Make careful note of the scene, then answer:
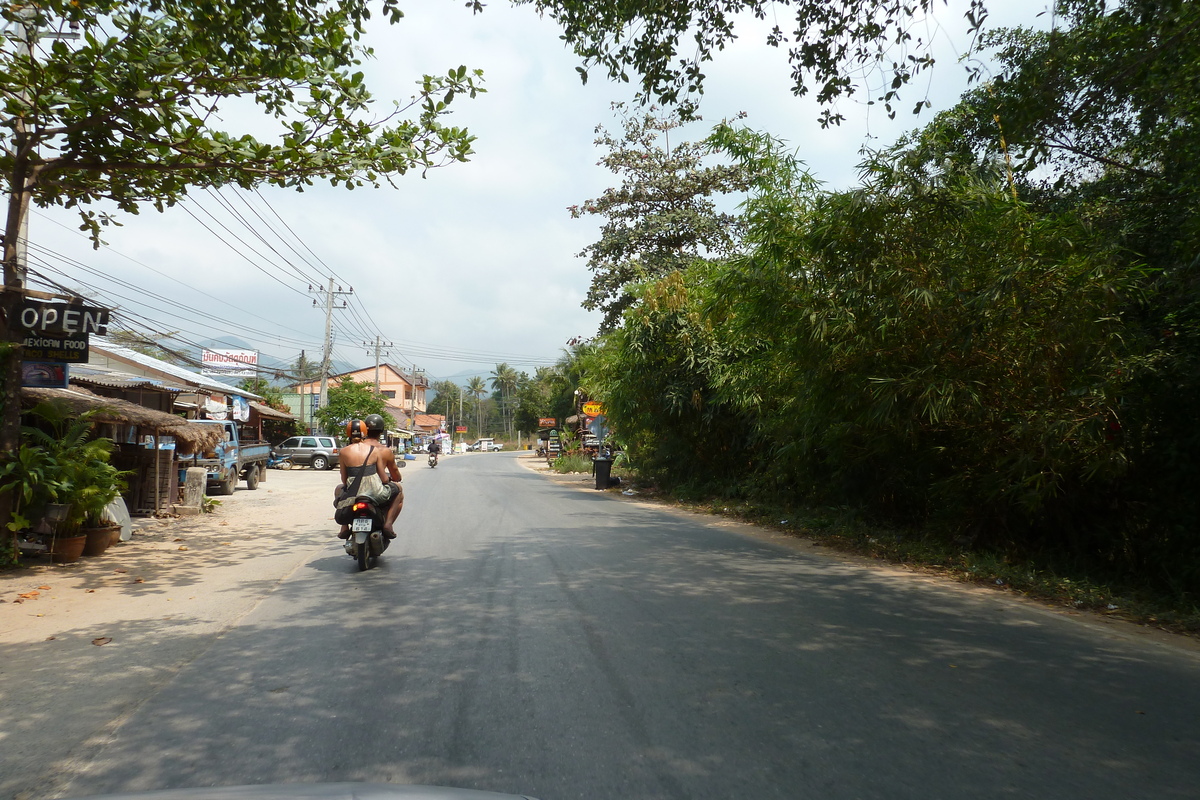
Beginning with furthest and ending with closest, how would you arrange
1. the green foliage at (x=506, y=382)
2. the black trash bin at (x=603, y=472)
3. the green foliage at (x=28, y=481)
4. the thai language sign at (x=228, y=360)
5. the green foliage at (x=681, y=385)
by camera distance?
the green foliage at (x=506, y=382) < the thai language sign at (x=228, y=360) < the black trash bin at (x=603, y=472) < the green foliage at (x=681, y=385) < the green foliage at (x=28, y=481)

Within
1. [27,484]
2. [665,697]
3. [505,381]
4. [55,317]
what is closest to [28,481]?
[27,484]

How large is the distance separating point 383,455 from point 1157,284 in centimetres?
866

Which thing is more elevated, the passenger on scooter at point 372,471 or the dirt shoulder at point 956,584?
the passenger on scooter at point 372,471

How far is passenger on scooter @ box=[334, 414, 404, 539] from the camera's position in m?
9.03

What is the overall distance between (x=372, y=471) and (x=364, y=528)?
702 millimetres

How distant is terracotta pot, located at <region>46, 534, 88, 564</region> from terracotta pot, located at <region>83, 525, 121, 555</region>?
1.08 feet

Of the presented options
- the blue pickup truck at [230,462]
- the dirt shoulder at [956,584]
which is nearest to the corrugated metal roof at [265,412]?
the blue pickup truck at [230,462]

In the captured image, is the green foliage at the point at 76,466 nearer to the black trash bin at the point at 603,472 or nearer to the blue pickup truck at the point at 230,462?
the blue pickup truck at the point at 230,462

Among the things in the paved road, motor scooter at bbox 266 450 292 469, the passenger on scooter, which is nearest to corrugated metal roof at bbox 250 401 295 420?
motor scooter at bbox 266 450 292 469

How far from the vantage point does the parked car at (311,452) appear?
38938 millimetres

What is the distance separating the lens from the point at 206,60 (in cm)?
804

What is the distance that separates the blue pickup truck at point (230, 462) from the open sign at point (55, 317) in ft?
27.0

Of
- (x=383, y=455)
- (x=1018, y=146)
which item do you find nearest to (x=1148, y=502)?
(x=1018, y=146)

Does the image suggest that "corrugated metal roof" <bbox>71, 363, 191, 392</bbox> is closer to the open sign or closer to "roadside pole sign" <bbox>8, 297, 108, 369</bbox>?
"roadside pole sign" <bbox>8, 297, 108, 369</bbox>
